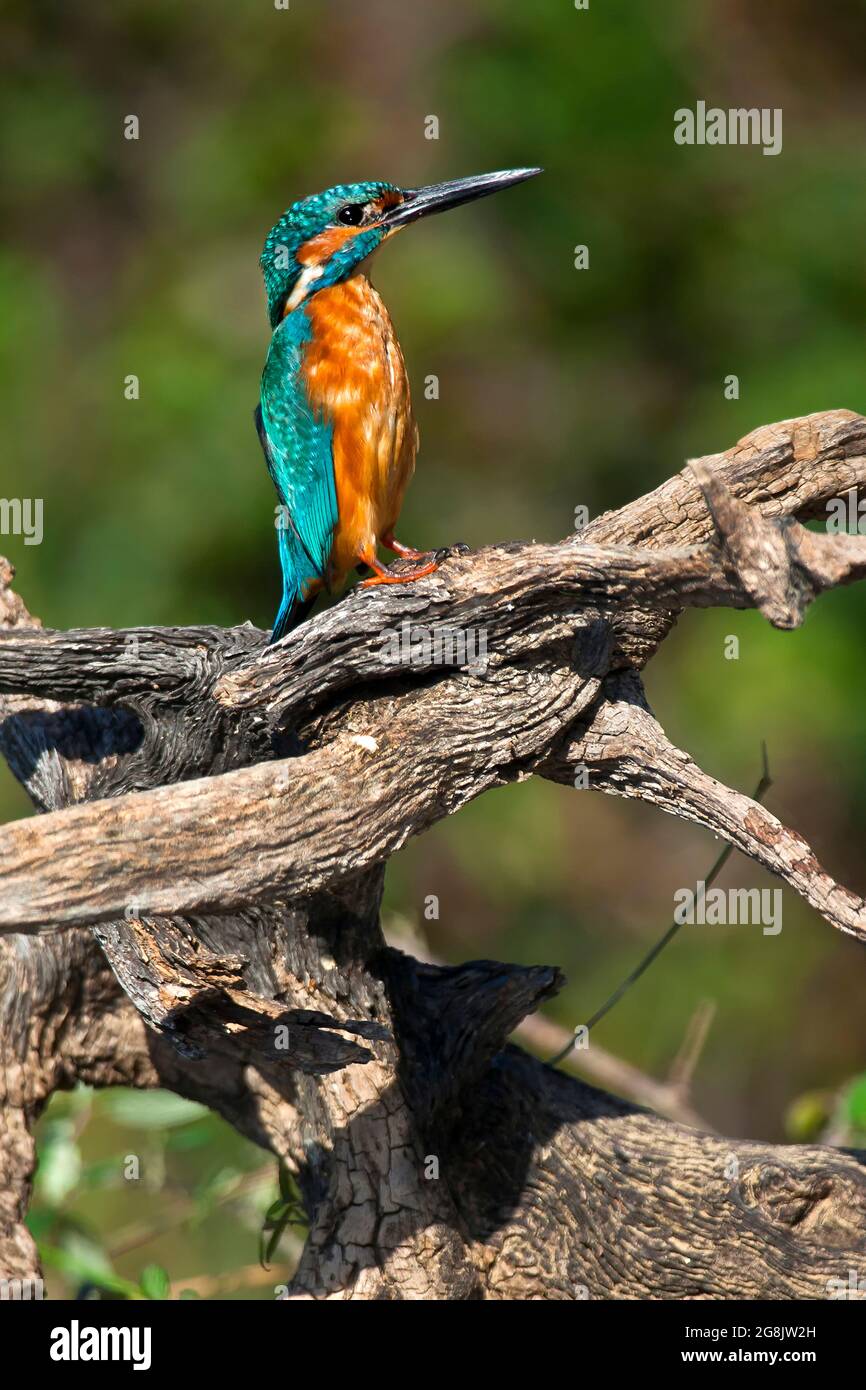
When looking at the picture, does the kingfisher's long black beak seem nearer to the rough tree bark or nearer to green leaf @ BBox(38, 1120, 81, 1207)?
the rough tree bark

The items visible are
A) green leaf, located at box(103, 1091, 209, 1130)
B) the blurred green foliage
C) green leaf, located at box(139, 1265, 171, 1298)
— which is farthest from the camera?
the blurred green foliage

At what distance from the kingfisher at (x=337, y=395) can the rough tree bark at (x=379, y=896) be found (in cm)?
53

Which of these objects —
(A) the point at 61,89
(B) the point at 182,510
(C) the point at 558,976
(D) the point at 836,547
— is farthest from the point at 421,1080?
(A) the point at 61,89

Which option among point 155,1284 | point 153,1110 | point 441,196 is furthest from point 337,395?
point 155,1284

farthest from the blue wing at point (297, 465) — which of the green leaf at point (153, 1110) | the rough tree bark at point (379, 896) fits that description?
the green leaf at point (153, 1110)

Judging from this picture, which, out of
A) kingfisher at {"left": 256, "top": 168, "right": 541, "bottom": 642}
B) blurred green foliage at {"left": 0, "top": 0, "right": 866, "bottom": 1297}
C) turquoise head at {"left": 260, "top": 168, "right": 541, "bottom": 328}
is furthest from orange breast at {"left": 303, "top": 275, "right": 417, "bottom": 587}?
blurred green foliage at {"left": 0, "top": 0, "right": 866, "bottom": 1297}

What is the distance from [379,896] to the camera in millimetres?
2193

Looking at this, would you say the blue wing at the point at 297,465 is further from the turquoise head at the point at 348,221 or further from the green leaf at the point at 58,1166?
the green leaf at the point at 58,1166

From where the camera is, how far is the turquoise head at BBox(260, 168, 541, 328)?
2799 mm

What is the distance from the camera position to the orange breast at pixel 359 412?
8.73 ft

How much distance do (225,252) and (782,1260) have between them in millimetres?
5078

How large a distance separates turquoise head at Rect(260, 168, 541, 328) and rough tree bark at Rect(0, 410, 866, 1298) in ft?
3.00

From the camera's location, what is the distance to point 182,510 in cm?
576

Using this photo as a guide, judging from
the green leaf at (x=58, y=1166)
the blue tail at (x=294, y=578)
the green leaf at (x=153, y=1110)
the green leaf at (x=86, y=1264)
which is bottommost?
the green leaf at (x=86, y=1264)
